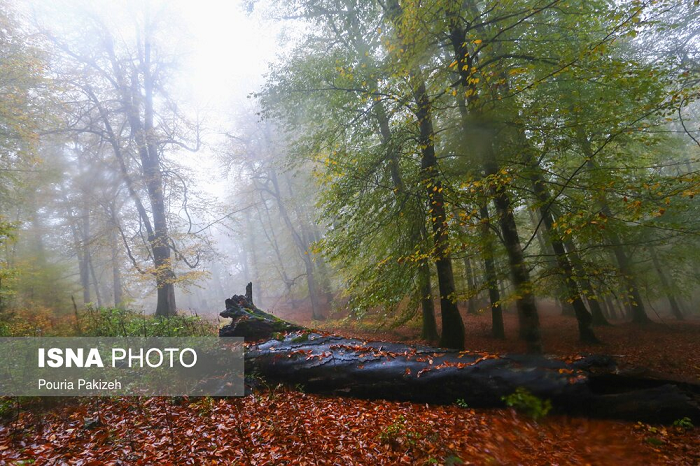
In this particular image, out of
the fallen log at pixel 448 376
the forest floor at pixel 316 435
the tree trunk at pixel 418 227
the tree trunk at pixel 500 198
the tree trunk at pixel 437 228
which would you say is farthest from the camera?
the tree trunk at pixel 418 227

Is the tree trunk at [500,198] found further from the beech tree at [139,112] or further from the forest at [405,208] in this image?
the beech tree at [139,112]

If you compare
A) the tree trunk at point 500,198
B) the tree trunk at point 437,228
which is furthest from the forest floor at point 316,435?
the tree trunk at point 437,228

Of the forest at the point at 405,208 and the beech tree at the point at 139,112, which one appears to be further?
the beech tree at the point at 139,112

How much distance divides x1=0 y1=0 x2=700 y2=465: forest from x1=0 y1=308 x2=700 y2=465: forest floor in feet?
0.12

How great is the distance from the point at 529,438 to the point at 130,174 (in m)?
16.1

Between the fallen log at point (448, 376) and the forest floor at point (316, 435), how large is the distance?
0.19 metres

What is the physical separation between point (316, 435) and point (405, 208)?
5.20 meters

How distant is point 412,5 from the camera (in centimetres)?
515

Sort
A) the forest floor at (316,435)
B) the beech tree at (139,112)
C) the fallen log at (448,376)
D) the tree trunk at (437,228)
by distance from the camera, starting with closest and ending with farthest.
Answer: the forest floor at (316,435) < the fallen log at (448,376) < the tree trunk at (437,228) < the beech tree at (139,112)

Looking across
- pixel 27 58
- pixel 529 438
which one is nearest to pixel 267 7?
pixel 27 58

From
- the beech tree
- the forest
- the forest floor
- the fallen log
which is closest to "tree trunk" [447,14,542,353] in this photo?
the forest

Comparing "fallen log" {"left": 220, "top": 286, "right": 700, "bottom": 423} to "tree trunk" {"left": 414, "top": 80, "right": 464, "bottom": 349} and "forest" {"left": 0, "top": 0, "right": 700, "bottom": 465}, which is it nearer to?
"forest" {"left": 0, "top": 0, "right": 700, "bottom": 465}

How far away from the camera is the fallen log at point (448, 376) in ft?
13.1

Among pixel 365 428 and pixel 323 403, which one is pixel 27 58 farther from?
pixel 365 428
